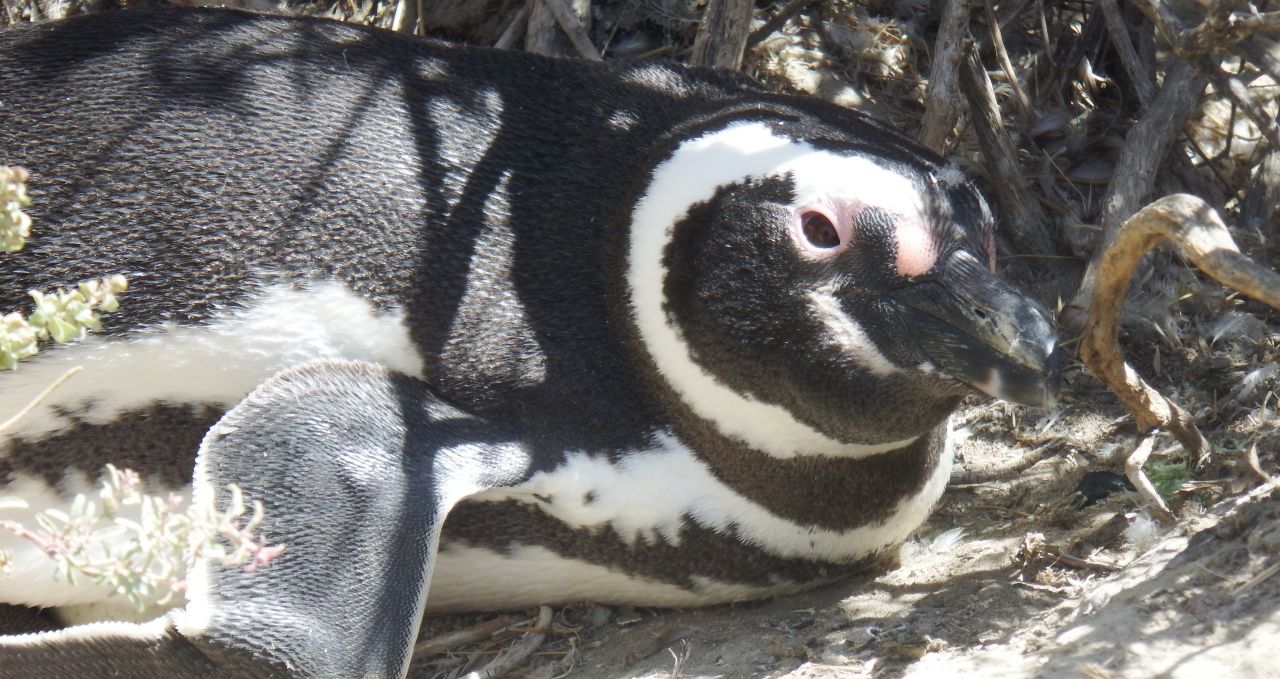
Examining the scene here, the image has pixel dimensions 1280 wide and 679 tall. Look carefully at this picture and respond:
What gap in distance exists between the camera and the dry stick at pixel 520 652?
8.10 ft

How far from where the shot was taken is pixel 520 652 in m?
2.51

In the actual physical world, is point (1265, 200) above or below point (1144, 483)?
above

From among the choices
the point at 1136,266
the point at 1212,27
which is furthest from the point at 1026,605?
the point at 1212,27

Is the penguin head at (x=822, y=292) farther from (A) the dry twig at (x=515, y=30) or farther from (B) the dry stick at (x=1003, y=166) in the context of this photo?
(A) the dry twig at (x=515, y=30)

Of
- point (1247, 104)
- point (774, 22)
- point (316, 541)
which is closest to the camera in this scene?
point (316, 541)

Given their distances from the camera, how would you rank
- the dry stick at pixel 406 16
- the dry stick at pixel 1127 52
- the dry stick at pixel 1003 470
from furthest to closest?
the dry stick at pixel 406 16 → the dry stick at pixel 1127 52 → the dry stick at pixel 1003 470

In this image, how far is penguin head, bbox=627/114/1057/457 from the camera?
2.22 metres

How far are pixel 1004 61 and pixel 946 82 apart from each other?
39 cm

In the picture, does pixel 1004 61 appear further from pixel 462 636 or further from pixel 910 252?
pixel 462 636

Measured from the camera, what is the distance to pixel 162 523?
146 centimetres

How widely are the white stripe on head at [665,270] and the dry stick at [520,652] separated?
1.59ft

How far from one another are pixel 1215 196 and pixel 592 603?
1866 millimetres

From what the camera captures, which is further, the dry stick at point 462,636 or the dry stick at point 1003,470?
the dry stick at point 1003,470

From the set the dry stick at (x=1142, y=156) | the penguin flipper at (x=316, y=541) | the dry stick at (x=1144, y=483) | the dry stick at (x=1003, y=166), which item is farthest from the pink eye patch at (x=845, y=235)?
the dry stick at (x=1003, y=166)
